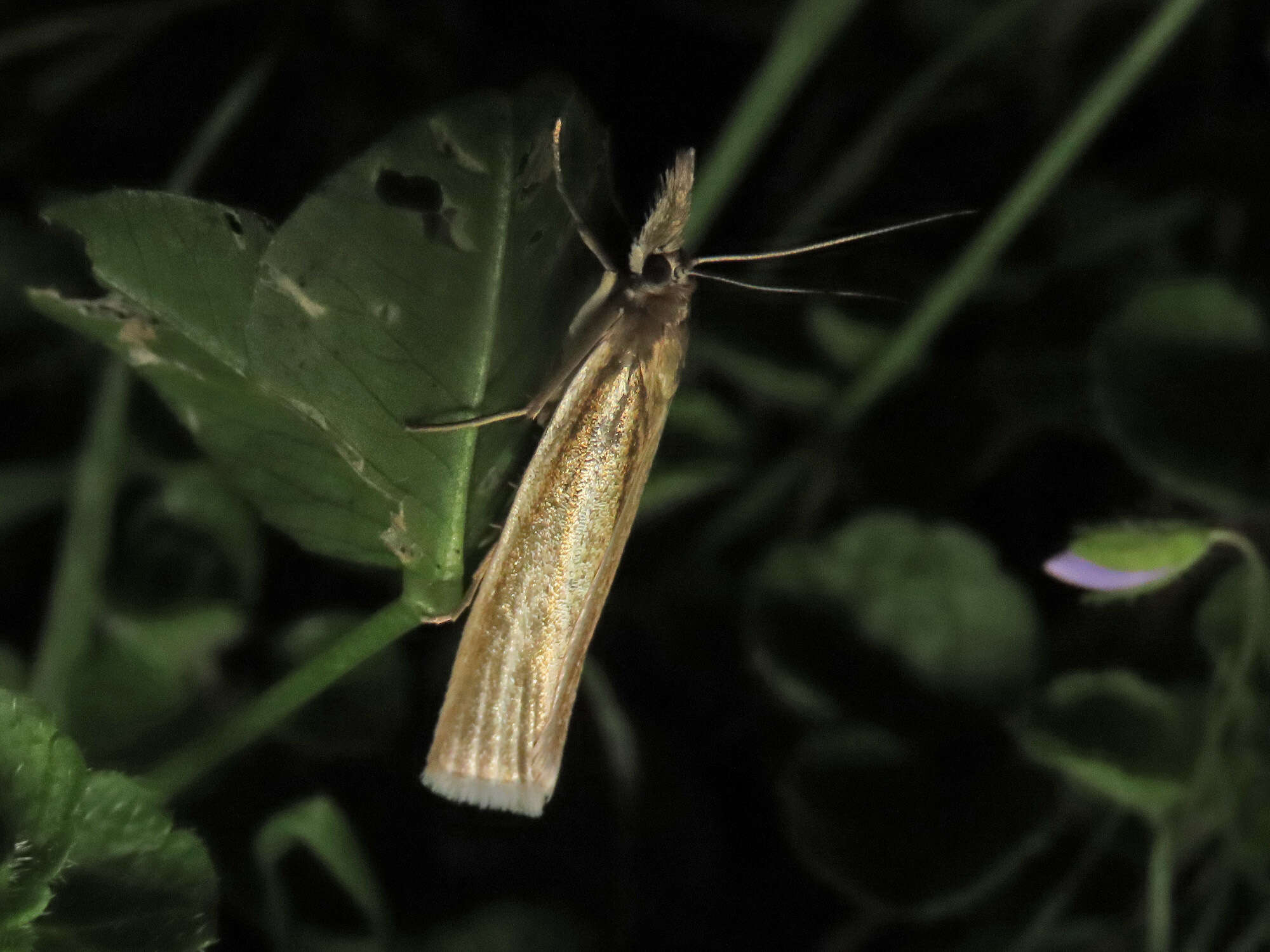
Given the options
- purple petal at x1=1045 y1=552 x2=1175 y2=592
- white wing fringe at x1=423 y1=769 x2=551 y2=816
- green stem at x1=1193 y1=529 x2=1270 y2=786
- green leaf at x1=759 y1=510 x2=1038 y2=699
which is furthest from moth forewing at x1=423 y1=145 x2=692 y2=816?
green stem at x1=1193 y1=529 x2=1270 y2=786

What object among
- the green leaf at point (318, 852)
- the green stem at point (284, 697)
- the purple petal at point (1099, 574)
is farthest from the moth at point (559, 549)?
the purple petal at point (1099, 574)

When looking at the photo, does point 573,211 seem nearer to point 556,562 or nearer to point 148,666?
point 556,562

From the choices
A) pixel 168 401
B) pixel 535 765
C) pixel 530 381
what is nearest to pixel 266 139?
pixel 168 401

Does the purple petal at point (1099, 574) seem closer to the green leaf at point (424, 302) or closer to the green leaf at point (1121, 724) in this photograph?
the green leaf at point (1121, 724)

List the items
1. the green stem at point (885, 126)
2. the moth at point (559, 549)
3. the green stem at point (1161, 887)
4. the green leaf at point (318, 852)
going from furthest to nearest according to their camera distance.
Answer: the green stem at point (885, 126)
the green stem at point (1161, 887)
the green leaf at point (318, 852)
the moth at point (559, 549)

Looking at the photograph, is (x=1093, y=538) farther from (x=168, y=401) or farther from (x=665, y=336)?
(x=168, y=401)
